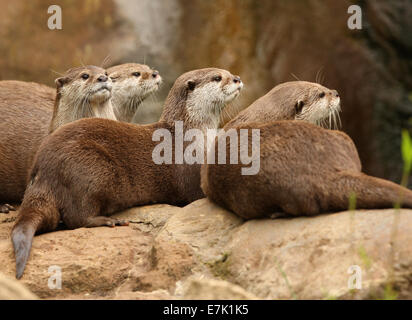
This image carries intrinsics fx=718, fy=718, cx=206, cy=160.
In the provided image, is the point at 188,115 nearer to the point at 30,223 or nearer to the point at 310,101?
the point at 310,101

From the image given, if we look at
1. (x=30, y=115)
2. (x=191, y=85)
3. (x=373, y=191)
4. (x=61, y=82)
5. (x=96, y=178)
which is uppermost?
(x=61, y=82)

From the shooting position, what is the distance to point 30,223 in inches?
144

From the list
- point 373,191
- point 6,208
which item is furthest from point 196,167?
point 373,191

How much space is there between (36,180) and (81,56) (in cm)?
347

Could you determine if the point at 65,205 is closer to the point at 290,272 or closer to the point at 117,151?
the point at 117,151

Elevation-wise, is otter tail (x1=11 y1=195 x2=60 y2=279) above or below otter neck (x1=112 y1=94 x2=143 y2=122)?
below

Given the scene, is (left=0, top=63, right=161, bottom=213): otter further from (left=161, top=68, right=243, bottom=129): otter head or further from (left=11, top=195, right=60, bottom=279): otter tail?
(left=11, top=195, right=60, bottom=279): otter tail

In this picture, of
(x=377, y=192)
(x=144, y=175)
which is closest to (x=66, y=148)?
(x=144, y=175)

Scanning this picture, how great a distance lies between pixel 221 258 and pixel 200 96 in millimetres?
1434

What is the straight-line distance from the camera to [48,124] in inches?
194

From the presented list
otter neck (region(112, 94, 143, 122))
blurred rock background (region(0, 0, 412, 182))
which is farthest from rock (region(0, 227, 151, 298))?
blurred rock background (region(0, 0, 412, 182))

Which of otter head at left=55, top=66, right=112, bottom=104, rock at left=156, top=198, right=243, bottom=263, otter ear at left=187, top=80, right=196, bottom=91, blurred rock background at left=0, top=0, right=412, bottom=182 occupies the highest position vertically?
blurred rock background at left=0, top=0, right=412, bottom=182

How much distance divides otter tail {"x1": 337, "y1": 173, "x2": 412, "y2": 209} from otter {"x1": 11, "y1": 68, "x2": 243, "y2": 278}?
1340 millimetres

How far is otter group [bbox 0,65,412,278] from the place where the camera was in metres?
3.20
